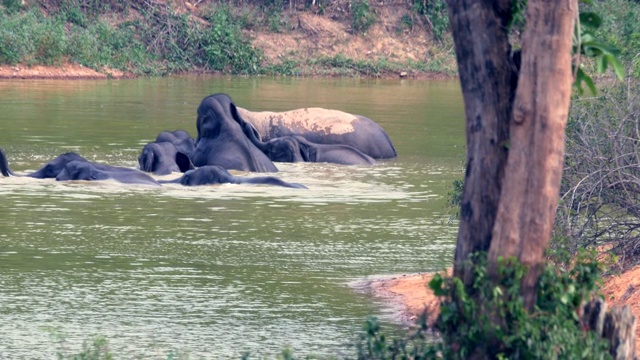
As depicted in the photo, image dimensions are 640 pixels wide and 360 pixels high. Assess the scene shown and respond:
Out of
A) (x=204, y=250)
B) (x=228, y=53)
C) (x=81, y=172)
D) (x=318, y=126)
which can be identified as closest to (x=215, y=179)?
(x=81, y=172)

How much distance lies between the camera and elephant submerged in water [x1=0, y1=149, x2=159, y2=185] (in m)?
16.1

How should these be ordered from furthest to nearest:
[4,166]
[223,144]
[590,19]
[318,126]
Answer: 1. [318,126]
2. [223,144]
3. [4,166]
4. [590,19]

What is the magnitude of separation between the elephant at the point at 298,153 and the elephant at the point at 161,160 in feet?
7.24

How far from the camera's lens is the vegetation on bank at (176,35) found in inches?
1484

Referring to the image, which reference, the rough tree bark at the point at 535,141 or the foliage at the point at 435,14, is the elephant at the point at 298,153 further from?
the foliage at the point at 435,14

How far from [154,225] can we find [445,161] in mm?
7154

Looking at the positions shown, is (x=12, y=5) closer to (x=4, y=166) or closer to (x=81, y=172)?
(x=4, y=166)

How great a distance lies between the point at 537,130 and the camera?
20.1 ft

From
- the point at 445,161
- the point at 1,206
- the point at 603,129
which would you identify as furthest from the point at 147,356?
the point at 445,161

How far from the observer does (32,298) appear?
9.81 m

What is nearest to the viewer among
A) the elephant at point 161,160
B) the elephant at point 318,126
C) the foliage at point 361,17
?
the elephant at point 161,160

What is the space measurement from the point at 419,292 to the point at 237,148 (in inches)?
322

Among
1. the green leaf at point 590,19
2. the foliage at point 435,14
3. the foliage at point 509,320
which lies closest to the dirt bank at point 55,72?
the foliage at point 435,14

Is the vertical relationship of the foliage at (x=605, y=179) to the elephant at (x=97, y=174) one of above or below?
above
